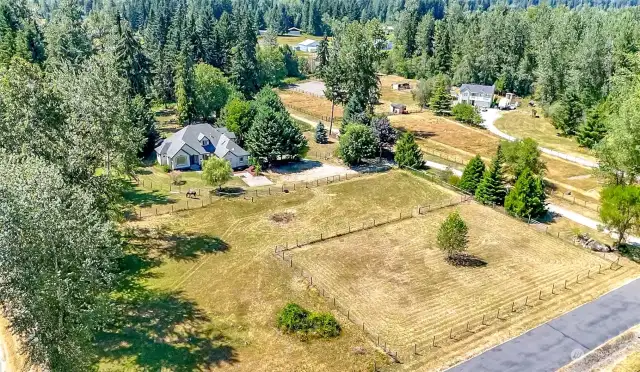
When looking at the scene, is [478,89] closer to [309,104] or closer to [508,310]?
[309,104]

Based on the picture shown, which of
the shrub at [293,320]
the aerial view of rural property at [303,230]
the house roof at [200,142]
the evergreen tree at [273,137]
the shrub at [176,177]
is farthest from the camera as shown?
the house roof at [200,142]

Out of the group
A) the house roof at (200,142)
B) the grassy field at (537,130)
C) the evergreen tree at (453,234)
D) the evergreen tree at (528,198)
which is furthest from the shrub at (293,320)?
the grassy field at (537,130)

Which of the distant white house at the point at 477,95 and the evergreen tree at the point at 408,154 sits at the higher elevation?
the distant white house at the point at 477,95

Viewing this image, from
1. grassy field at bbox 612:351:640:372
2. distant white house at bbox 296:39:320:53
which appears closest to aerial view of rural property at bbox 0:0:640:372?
grassy field at bbox 612:351:640:372

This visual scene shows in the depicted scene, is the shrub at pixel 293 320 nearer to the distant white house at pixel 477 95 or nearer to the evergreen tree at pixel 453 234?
the evergreen tree at pixel 453 234

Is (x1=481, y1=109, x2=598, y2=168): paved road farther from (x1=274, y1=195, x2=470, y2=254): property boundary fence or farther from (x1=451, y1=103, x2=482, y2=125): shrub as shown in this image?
(x1=274, y1=195, x2=470, y2=254): property boundary fence

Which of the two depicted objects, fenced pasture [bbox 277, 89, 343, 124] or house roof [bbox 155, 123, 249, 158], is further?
fenced pasture [bbox 277, 89, 343, 124]

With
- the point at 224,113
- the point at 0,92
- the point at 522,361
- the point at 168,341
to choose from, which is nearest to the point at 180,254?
the point at 168,341
